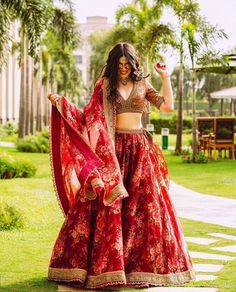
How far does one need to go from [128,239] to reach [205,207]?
5.37 meters

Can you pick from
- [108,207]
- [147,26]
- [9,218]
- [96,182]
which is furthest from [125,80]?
[147,26]

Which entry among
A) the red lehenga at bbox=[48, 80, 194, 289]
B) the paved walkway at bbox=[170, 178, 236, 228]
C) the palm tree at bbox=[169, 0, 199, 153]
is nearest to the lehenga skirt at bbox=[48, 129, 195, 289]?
the red lehenga at bbox=[48, 80, 194, 289]

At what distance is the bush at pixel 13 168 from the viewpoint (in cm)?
1631

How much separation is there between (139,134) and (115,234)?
0.83m

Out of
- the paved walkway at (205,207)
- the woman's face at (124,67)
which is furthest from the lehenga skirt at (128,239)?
the paved walkway at (205,207)

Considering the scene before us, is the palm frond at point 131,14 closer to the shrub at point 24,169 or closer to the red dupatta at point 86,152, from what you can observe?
the shrub at point 24,169

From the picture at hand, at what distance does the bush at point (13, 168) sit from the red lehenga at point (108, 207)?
1005cm

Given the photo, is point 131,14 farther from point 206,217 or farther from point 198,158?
point 206,217

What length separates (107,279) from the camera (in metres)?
5.88

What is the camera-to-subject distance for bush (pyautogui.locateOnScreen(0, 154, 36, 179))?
1631 cm

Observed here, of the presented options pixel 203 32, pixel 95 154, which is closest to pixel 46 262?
pixel 95 154

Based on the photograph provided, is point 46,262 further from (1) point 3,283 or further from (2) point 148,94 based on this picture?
(2) point 148,94

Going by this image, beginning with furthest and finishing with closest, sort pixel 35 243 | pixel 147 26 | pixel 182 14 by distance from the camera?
pixel 147 26, pixel 182 14, pixel 35 243

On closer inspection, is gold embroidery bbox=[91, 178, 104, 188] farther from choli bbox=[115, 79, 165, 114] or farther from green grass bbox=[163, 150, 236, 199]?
green grass bbox=[163, 150, 236, 199]
